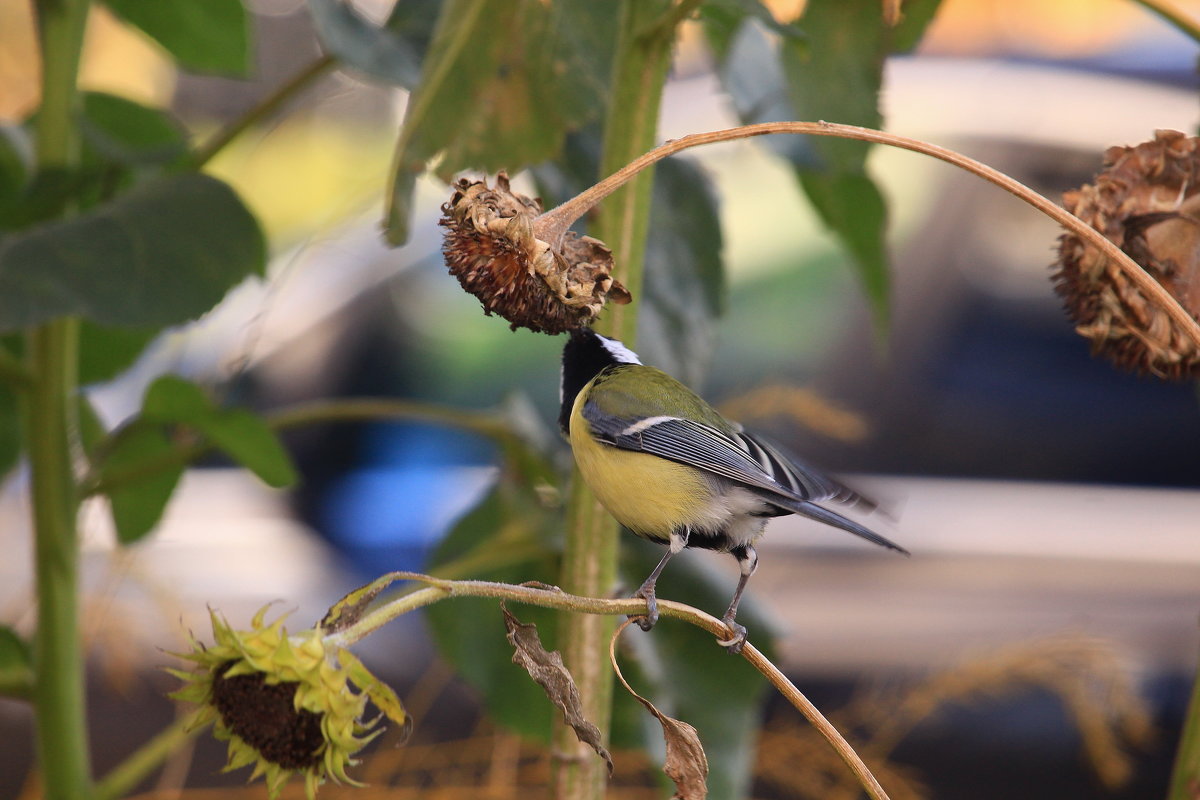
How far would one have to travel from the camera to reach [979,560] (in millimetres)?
1642

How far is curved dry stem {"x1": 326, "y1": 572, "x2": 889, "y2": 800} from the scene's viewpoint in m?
0.31

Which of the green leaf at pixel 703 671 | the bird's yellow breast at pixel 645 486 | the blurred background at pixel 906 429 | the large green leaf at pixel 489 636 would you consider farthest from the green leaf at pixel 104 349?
the blurred background at pixel 906 429

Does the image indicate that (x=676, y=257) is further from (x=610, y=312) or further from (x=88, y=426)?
(x=88, y=426)

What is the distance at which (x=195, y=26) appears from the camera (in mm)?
734

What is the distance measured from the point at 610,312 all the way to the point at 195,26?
445 millimetres

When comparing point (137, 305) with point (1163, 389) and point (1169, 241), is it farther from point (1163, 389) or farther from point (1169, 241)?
point (1163, 389)

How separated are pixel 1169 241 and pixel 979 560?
131cm

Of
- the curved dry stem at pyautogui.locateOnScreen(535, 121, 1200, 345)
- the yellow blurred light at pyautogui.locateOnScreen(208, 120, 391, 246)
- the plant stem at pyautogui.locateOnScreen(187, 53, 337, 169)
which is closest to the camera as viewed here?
the curved dry stem at pyautogui.locateOnScreen(535, 121, 1200, 345)

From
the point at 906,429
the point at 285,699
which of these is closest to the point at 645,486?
the point at 285,699

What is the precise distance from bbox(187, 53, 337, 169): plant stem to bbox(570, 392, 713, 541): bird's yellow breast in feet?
1.12

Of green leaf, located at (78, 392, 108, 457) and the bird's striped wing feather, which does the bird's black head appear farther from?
green leaf, located at (78, 392, 108, 457)

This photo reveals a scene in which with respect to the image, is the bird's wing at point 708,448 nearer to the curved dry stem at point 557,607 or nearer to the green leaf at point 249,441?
the curved dry stem at point 557,607

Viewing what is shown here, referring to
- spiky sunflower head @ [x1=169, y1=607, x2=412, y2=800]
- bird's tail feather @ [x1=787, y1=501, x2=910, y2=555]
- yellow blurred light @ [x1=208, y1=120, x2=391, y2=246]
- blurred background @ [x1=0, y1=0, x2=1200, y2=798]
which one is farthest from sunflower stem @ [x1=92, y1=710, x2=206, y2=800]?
yellow blurred light @ [x1=208, y1=120, x2=391, y2=246]

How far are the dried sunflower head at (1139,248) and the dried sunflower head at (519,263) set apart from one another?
18 cm
